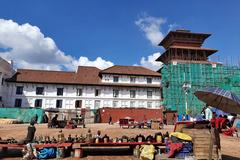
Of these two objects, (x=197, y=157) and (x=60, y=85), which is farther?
(x=60, y=85)

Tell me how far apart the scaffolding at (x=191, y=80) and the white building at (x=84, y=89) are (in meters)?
4.67

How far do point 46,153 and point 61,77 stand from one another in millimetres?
39344

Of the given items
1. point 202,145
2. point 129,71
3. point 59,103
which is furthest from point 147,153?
point 129,71

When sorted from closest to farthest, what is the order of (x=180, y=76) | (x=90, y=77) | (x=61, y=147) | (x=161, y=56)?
(x=61, y=147) < (x=180, y=76) < (x=90, y=77) < (x=161, y=56)

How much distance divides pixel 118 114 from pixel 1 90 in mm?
21848

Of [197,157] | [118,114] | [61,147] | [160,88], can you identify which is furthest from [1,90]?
[197,157]

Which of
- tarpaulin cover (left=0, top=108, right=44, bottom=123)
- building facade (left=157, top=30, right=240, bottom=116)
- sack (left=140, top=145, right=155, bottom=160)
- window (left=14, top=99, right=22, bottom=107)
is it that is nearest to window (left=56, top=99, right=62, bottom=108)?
tarpaulin cover (left=0, top=108, right=44, bottom=123)

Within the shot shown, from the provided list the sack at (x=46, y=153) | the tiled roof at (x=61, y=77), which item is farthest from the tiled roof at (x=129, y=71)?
the sack at (x=46, y=153)

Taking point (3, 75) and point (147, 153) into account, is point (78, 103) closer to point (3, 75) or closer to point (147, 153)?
point (3, 75)

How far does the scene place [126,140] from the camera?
11.3 meters

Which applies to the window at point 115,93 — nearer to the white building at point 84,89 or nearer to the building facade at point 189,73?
the white building at point 84,89

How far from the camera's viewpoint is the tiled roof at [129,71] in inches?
1949

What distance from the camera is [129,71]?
50750 mm

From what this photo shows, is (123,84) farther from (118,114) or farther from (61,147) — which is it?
(61,147)
